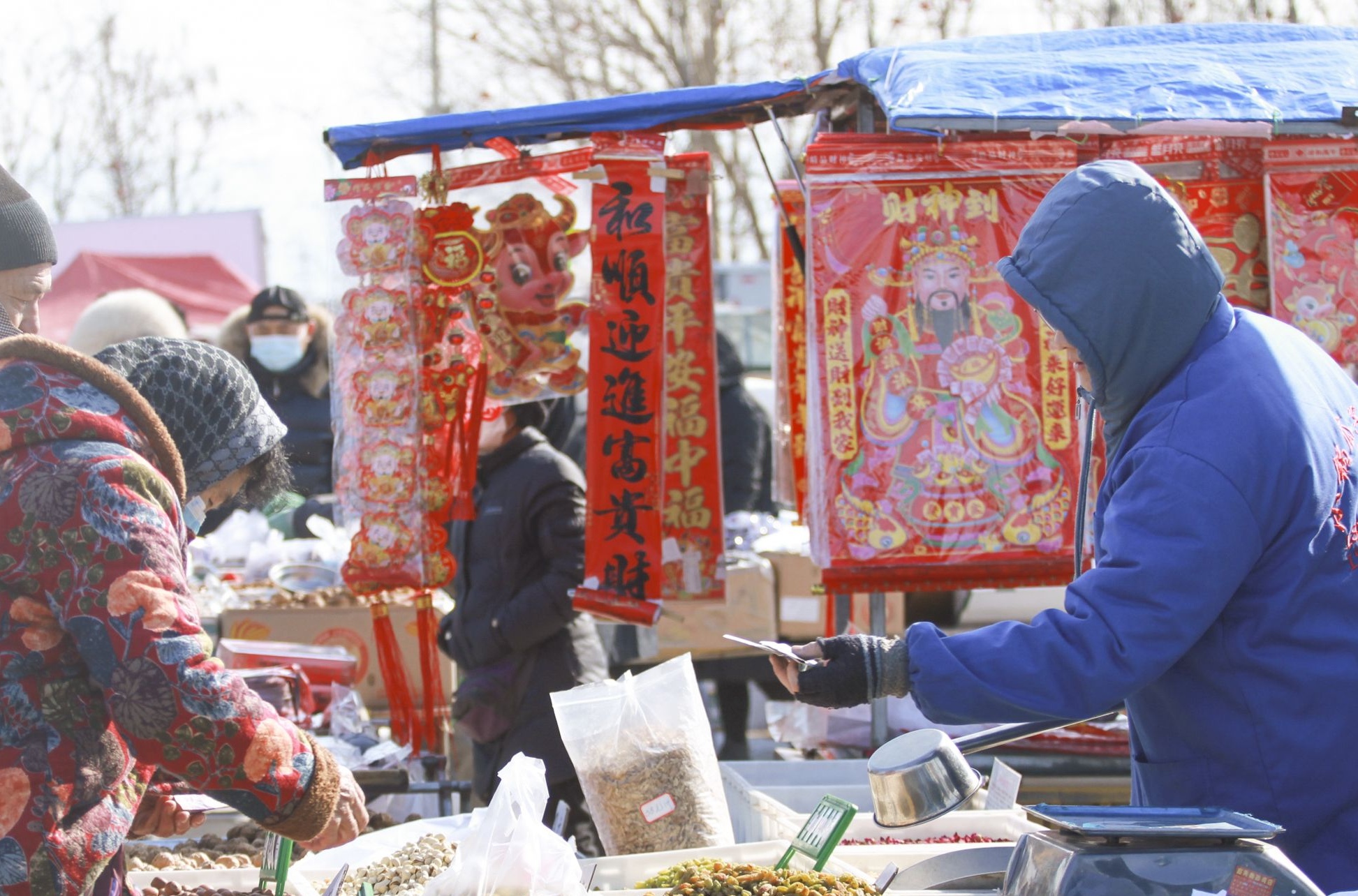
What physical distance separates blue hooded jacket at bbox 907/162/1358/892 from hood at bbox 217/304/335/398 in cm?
448

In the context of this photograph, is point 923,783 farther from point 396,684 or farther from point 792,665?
point 396,684

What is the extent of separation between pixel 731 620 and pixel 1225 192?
2438 millimetres

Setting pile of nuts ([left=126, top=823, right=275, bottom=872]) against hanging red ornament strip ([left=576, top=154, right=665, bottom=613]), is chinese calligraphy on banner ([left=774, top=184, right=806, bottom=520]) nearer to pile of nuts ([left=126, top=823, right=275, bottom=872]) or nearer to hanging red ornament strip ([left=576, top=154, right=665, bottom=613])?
hanging red ornament strip ([left=576, top=154, right=665, bottom=613])

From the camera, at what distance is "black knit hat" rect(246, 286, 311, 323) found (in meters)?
5.91

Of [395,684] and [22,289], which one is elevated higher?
[22,289]

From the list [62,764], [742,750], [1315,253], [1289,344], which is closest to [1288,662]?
[1289,344]

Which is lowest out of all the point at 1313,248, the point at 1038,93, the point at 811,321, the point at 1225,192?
the point at 811,321

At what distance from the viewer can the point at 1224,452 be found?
171 cm

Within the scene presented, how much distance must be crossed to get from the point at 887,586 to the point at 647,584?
2.05 feet

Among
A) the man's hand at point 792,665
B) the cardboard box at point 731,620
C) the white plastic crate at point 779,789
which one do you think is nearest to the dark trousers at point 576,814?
the white plastic crate at point 779,789

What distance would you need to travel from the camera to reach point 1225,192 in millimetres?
3416

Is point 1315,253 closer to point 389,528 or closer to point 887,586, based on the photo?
point 887,586

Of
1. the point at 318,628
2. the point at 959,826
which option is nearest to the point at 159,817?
the point at 959,826

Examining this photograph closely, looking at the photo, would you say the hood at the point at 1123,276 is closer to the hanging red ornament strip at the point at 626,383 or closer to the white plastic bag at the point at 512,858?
the white plastic bag at the point at 512,858
